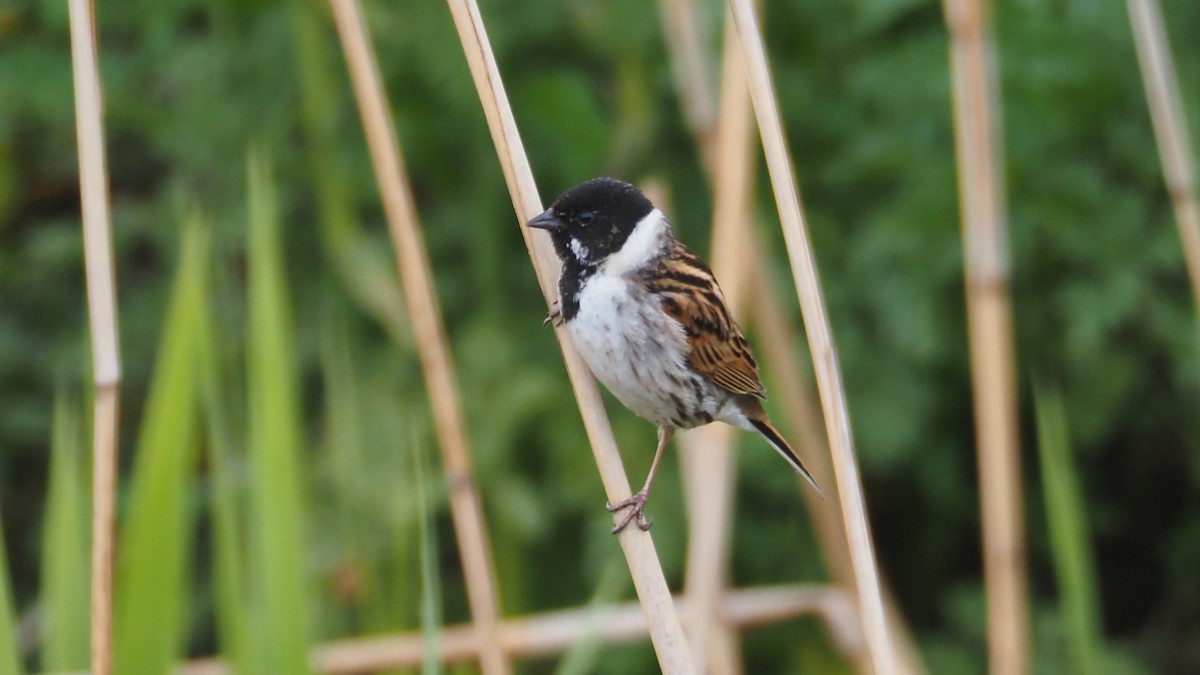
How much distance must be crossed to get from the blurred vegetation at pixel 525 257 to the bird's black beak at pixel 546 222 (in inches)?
41.8

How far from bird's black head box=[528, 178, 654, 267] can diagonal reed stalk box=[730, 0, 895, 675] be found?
1.92 feet

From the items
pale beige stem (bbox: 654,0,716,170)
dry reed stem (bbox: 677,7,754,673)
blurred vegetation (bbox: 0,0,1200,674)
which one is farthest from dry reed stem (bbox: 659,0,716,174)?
blurred vegetation (bbox: 0,0,1200,674)

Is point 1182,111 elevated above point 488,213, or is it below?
below

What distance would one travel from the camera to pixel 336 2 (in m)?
2.34

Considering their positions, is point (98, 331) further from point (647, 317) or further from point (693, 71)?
point (693, 71)

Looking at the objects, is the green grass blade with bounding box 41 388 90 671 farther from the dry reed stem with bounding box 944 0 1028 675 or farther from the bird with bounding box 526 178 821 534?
the dry reed stem with bounding box 944 0 1028 675

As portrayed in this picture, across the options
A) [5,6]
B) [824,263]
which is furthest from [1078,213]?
[5,6]

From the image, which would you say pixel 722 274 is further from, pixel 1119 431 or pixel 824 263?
pixel 1119 431

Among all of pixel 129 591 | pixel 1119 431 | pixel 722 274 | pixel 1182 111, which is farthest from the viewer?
pixel 1119 431

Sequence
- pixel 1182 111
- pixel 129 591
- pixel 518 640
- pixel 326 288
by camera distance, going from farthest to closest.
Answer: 1. pixel 326 288
2. pixel 1182 111
3. pixel 518 640
4. pixel 129 591

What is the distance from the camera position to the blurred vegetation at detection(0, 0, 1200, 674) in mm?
3605

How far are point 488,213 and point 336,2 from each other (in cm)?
148

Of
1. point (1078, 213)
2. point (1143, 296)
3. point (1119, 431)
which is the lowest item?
point (1119, 431)

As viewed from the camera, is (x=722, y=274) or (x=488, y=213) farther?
(x=488, y=213)
